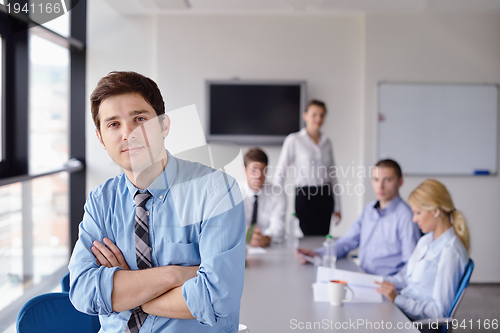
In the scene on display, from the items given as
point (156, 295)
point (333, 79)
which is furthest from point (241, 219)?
point (333, 79)

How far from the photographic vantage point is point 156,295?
812 millimetres

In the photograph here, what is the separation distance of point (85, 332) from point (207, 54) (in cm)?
263

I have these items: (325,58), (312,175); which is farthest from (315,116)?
(325,58)

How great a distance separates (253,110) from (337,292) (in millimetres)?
2294

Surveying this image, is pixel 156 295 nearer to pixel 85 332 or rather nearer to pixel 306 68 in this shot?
pixel 85 332

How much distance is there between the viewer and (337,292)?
4.11 ft

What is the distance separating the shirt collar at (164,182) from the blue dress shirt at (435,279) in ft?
3.07

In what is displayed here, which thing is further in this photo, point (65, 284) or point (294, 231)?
point (294, 231)

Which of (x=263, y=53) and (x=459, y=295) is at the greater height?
(x=263, y=53)

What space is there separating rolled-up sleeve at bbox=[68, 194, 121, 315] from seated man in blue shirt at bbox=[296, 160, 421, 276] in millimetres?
1107

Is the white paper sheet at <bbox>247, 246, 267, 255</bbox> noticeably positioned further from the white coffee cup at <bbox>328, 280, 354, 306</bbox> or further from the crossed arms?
the crossed arms

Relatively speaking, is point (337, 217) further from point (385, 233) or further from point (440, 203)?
point (440, 203)

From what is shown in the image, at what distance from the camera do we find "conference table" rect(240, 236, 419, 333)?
113 cm

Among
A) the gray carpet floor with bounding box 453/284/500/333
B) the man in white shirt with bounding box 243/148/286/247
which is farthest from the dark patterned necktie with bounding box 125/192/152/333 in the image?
the gray carpet floor with bounding box 453/284/500/333
